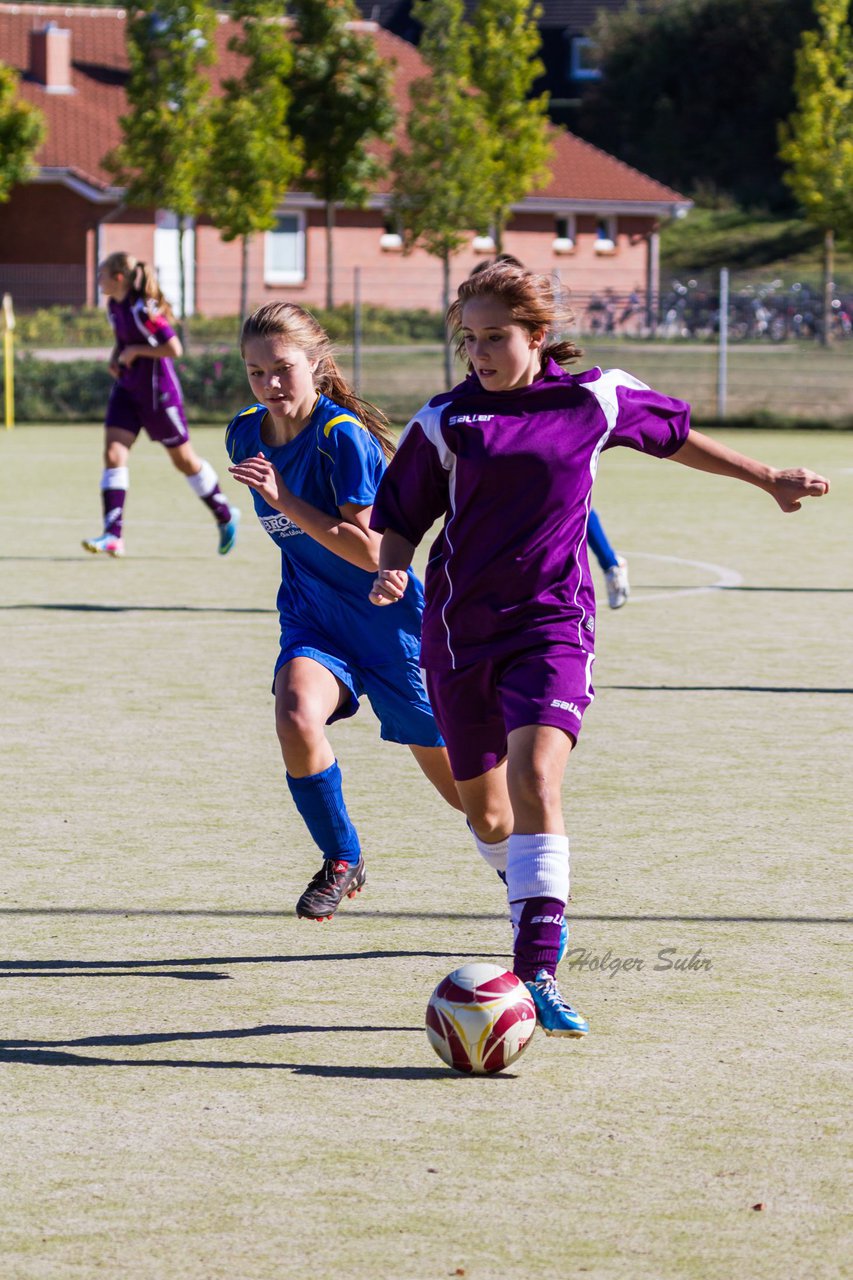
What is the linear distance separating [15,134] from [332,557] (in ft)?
131

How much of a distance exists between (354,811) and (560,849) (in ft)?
8.01

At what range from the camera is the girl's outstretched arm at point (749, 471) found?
5160 millimetres

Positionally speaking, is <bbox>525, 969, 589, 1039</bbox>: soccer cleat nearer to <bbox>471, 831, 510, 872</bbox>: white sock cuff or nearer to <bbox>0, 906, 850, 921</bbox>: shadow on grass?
<bbox>471, 831, 510, 872</bbox>: white sock cuff

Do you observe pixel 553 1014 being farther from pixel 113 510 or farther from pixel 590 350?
pixel 590 350

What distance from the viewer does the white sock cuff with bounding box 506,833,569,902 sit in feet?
15.4

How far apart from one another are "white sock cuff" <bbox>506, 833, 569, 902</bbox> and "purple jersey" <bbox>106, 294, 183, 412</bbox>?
388 inches

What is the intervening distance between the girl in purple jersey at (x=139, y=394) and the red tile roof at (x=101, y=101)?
36562 millimetres

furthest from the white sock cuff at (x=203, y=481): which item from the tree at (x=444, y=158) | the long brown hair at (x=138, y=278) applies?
the tree at (x=444, y=158)

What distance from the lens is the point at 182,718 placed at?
348 inches

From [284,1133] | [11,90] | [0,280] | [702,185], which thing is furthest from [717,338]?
[702,185]

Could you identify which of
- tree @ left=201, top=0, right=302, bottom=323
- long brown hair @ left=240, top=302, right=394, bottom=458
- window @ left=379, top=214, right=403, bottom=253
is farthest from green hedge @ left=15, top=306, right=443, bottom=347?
long brown hair @ left=240, top=302, right=394, bottom=458

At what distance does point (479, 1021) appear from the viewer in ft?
14.4

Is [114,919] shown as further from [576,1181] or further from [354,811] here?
[576,1181]

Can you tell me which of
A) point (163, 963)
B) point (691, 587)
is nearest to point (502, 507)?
point (163, 963)
